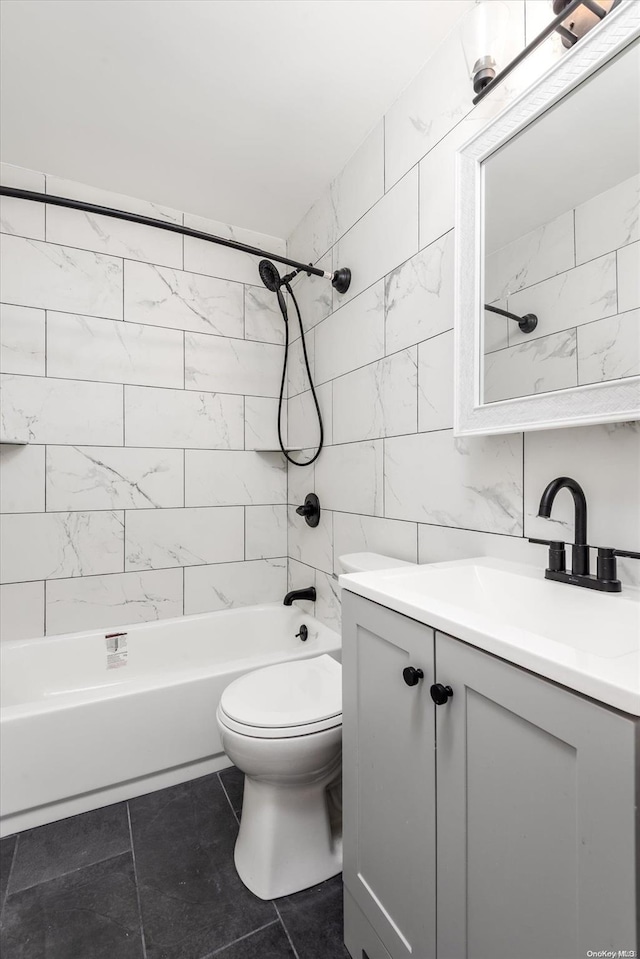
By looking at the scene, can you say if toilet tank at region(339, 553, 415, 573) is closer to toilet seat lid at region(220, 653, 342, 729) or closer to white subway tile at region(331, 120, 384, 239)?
toilet seat lid at region(220, 653, 342, 729)

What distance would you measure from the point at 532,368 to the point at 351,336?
0.98m

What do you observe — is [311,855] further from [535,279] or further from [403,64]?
[403,64]

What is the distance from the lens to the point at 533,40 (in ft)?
3.49

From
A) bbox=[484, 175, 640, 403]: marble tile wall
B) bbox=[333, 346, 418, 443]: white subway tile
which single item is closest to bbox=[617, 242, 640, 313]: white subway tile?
bbox=[484, 175, 640, 403]: marble tile wall

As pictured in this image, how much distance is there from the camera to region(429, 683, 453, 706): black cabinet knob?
77cm

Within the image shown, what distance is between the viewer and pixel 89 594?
7.11 ft

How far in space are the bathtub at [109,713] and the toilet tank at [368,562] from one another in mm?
476

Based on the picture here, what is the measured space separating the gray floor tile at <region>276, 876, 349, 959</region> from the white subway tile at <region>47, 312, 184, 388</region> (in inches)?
82.2

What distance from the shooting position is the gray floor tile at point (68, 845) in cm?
137

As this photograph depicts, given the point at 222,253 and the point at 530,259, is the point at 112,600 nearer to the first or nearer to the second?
the point at 222,253

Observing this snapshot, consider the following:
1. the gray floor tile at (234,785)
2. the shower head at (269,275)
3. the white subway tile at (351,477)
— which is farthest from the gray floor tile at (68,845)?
the shower head at (269,275)

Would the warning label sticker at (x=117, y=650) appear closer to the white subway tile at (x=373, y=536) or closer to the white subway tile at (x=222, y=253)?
the white subway tile at (x=373, y=536)

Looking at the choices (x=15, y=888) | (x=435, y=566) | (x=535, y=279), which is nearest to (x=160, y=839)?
(x=15, y=888)

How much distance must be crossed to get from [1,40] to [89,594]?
6.79 feet
